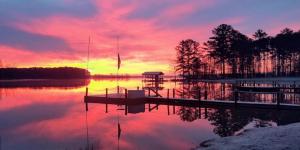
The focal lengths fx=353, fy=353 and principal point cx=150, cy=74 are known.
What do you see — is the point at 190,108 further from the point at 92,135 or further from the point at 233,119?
the point at 92,135

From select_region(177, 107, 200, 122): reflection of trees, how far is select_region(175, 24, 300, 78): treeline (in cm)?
6027

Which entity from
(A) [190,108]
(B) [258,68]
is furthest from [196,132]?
(B) [258,68]

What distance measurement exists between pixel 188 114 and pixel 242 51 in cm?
6827

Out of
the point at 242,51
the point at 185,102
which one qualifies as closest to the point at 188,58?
the point at 242,51

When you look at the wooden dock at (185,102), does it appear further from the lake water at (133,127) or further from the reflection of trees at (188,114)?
the reflection of trees at (188,114)

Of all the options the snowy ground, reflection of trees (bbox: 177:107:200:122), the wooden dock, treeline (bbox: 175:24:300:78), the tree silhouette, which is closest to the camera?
the snowy ground

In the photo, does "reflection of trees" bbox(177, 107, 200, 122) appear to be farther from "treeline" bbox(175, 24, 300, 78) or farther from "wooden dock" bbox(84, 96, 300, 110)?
"treeline" bbox(175, 24, 300, 78)

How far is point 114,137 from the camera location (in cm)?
1817

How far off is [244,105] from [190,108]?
214 inches

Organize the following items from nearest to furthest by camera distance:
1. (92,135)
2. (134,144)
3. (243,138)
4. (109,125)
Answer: (243,138)
(134,144)
(92,135)
(109,125)

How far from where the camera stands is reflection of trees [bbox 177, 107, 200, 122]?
83.4ft

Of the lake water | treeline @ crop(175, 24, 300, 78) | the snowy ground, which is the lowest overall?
the lake water

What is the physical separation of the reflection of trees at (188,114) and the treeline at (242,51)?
60.3 metres

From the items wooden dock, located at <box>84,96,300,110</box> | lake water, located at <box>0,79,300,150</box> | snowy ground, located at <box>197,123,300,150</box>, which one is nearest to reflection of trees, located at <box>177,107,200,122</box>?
lake water, located at <box>0,79,300,150</box>
